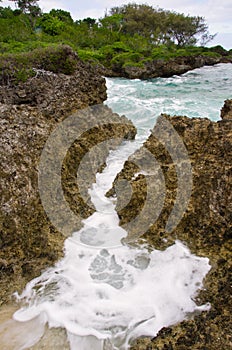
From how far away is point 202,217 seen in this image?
11.1ft

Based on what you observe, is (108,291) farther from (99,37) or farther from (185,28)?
(185,28)

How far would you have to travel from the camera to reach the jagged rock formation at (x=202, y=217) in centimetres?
238

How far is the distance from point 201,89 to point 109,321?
16.0 metres

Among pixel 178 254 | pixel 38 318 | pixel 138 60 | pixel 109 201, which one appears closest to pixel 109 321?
pixel 38 318

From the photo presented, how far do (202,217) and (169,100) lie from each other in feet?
36.3

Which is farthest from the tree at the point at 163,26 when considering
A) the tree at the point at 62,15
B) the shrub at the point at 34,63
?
the shrub at the point at 34,63

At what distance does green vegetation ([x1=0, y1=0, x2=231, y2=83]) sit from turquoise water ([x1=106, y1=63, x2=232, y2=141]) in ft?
11.2

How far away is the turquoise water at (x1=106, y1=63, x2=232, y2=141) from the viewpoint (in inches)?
419

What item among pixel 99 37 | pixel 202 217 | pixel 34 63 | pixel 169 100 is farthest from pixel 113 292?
pixel 99 37

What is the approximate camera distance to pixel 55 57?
710cm

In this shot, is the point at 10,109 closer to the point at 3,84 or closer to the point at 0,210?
the point at 0,210

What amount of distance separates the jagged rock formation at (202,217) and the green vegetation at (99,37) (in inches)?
160

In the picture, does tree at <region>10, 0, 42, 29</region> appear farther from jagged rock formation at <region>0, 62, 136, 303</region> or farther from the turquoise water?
jagged rock formation at <region>0, 62, 136, 303</region>

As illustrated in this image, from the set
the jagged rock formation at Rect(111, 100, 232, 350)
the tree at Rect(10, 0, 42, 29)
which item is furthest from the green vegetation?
the jagged rock formation at Rect(111, 100, 232, 350)
